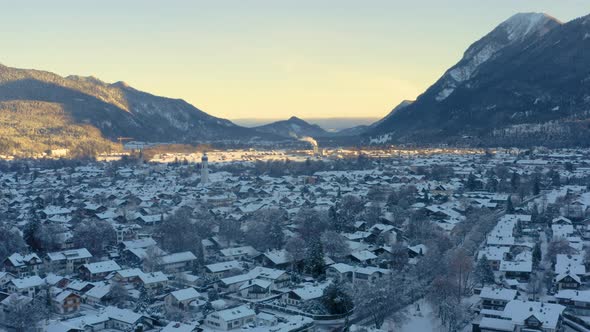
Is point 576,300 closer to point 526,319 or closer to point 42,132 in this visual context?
point 526,319

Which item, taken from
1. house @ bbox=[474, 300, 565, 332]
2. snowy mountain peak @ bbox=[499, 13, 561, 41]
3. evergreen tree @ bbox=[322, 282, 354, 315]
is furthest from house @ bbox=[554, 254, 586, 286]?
snowy mountain peak @ bbox=[499, 13, 561, 41]

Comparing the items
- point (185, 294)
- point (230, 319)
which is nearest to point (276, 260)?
point (185, 294)

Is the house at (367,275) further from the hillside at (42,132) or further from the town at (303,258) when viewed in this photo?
the hillside at (42,132)

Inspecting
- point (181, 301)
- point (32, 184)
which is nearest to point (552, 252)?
point (181, 301)

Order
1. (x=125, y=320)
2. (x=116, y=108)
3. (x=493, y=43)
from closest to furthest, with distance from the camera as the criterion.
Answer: (x=125, y=320), (x=493, y=43), (x=116, y=108)

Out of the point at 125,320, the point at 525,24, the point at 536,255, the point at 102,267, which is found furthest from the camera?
the point at 525,24

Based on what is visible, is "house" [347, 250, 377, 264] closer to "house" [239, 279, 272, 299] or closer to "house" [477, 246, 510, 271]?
"house" [477, 246, 510, 271]
